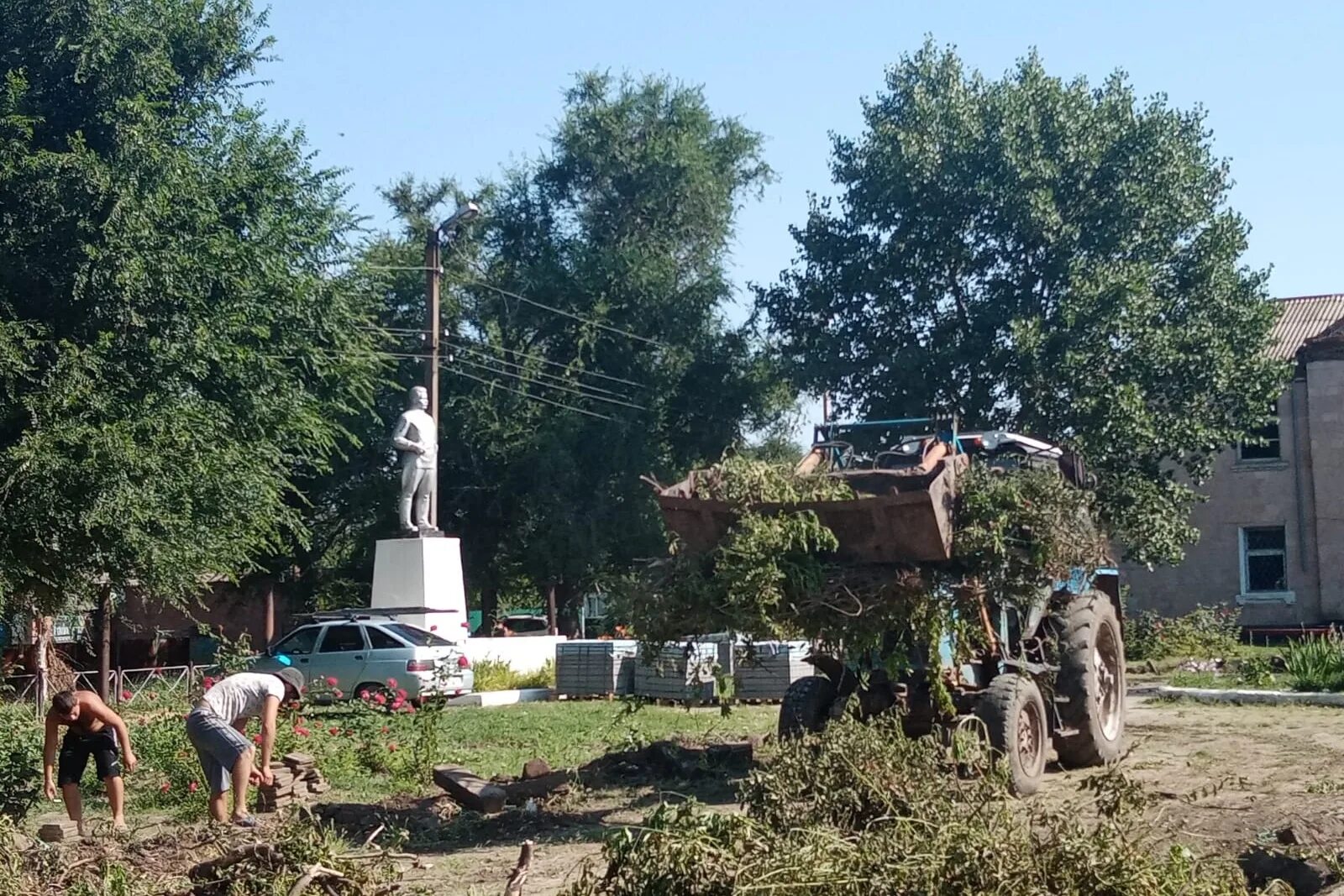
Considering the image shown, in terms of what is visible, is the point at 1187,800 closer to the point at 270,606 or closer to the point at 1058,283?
the point at 1058,283

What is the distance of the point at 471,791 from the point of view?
442 inches

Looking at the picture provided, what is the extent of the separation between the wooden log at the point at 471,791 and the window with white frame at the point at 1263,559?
27572mm

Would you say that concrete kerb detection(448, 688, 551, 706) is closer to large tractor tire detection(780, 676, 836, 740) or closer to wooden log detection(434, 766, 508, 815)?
wooden log detection(434, 766, 508, 815)

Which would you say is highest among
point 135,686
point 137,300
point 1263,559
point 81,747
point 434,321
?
point 434,321

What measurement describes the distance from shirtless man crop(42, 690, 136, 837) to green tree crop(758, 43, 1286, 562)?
20.2 metres

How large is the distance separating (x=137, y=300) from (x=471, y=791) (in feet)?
40.4

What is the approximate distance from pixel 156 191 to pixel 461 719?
858cm

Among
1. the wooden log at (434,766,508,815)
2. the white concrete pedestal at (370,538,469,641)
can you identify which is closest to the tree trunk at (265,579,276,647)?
the white concrete pedestal at (370,538,469,641)

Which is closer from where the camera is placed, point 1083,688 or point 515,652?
point 1083,688

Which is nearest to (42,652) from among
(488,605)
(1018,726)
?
(1018,726)

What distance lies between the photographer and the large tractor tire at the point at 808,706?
11492 millimetres

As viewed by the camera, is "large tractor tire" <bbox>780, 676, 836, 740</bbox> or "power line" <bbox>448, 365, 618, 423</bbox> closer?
"large tractor tire" <bbox>780, 676, 836, 740</bbox>

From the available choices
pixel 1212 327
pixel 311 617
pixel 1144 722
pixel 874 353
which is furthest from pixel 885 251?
pixel 1144 722

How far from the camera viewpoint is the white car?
21812mm
